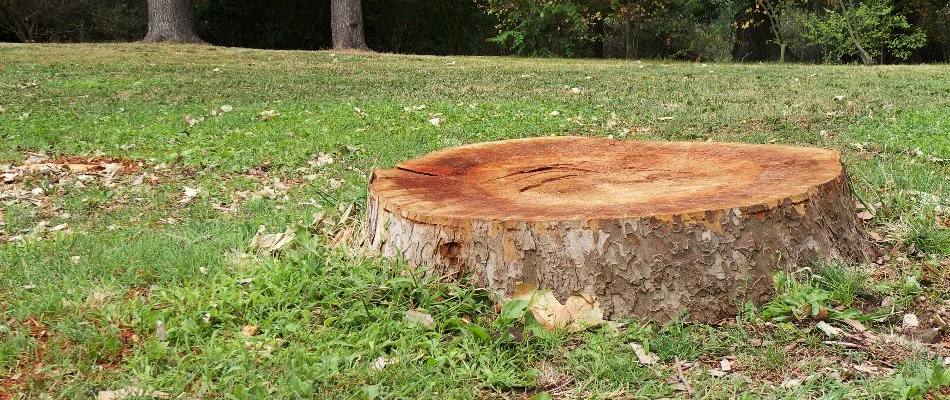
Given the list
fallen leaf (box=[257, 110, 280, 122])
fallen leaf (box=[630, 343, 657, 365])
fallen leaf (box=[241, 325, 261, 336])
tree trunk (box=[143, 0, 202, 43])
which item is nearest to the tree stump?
fallen leaf (box=[630, 343, 657, 365])

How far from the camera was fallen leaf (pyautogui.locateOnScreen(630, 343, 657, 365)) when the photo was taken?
9.86 feet

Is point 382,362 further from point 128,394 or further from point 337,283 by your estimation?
point 128,394

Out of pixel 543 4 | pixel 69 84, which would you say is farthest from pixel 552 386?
pixel 543 4

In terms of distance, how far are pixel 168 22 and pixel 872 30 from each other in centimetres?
1325

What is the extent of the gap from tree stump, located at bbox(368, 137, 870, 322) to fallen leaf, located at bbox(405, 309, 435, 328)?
0.78 ft

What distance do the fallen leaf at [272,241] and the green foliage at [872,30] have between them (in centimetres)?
1571

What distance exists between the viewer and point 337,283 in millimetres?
3434

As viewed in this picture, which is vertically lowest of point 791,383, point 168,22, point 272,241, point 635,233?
point 791,383

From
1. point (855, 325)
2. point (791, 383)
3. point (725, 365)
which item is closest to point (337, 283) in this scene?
point (725, 365)

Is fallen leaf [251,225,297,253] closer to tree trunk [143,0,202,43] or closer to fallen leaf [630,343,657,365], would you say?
fallen leaf [630,343,657,365]

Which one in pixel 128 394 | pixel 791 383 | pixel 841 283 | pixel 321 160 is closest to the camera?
pixel 128 394

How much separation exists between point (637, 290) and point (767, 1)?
636 inches

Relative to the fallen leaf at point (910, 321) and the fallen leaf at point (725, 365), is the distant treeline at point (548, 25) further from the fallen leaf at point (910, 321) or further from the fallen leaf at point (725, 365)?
the fallen leaf at point (725, 365)

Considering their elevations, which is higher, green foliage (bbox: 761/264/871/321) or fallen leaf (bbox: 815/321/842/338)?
green foliage (bbox: 761/264/871/321)
